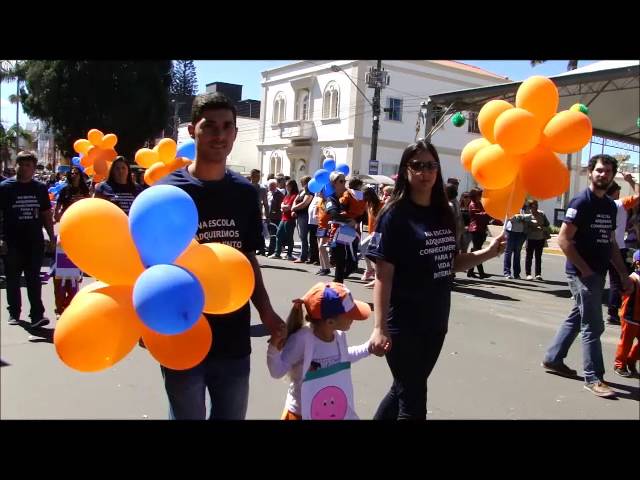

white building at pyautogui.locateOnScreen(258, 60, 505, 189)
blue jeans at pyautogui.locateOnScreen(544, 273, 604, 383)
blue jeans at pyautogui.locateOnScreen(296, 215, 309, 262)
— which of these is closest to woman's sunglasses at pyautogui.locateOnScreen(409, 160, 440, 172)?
blue jeans at pyautogui.locateOnScreen(544, 273, 604, 383)

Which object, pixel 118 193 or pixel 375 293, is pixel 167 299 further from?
pixel 118 193

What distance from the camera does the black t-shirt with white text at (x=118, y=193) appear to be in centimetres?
516

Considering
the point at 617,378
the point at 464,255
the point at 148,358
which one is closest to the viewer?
the point at 464,255

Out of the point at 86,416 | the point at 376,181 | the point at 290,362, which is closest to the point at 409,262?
the point at 290,362

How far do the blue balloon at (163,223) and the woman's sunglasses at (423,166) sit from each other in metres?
1.17

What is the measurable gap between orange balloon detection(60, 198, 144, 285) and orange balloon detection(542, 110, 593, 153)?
7.03 feet

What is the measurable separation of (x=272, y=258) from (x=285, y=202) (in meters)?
1.11

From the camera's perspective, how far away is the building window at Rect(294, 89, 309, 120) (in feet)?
84.4

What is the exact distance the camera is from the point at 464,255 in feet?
9.87

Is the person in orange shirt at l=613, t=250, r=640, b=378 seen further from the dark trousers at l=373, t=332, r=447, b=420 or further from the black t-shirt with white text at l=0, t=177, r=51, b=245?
the black t-shirt with white text at l=0, t=177, r=51, b=245

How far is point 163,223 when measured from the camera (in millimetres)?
2025
